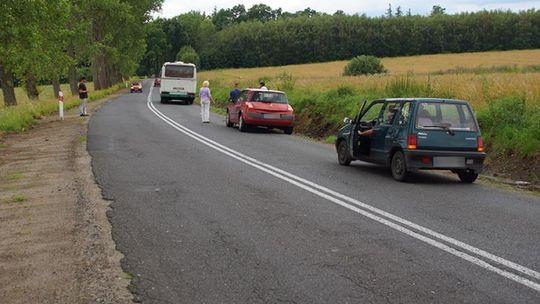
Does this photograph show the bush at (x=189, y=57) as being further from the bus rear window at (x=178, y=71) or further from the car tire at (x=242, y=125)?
the car tire at (x=242, y=125)

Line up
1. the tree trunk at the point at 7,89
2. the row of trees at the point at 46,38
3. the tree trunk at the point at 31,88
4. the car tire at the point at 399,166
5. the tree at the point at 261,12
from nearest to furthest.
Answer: the car tire at the point at 399,166 < the row of trees at the point at 46,38 < the tree trunk at the point at 7,89 < the tree trunk at the point at 31,88 < the tree at the point at 261,12

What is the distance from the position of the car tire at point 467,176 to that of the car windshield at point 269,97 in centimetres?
1136

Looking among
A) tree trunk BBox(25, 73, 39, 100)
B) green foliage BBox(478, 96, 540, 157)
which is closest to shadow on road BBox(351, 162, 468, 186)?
green foliage BBox(478, 96, 540, 157)

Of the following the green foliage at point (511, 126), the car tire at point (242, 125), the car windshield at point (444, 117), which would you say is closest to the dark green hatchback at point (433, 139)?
the car windshield at point (444, 117)

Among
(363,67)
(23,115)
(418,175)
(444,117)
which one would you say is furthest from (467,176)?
(363,67)

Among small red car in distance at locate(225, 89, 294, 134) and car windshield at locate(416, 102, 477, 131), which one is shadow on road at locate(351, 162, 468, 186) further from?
small red car in distance at locate(225, 89, 294, 134)

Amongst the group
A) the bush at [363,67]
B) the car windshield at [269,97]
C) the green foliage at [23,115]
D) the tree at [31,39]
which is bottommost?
the green foliage at [23,115]

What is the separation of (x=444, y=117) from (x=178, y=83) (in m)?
31.9

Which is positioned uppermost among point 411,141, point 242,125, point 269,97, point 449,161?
point 269,97

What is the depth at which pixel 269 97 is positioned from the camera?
71.3ft

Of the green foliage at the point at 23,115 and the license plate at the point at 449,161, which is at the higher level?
the green foliage at the point at 23,115

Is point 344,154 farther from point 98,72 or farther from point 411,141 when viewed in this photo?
point 98,72

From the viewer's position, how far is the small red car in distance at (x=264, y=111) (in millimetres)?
21125

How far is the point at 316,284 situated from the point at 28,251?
9.91 feet
